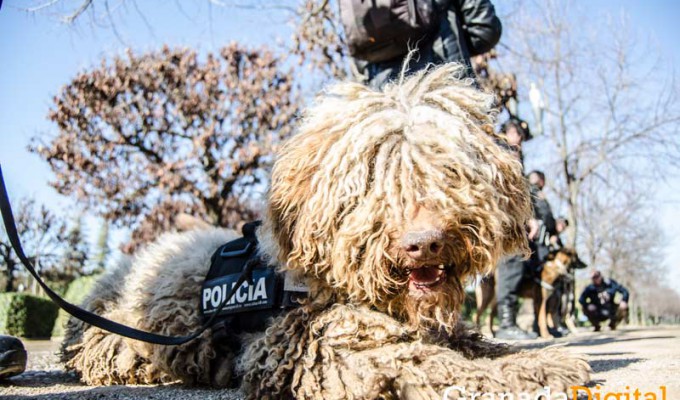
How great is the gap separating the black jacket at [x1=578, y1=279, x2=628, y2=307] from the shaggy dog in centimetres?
1522

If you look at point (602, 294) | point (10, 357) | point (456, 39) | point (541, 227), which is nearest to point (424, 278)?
point (456, 39)

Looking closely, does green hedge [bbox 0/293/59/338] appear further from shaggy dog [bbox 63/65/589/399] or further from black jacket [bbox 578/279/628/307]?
black jacket [bbox 578/279/628/307]

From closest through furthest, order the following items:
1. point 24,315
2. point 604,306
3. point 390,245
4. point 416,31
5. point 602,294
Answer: point 390,245 → point 416,31 → point 24,315 → point 604,306 → point 602,294

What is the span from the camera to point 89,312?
117 inches

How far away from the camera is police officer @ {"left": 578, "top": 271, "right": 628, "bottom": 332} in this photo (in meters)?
16.2

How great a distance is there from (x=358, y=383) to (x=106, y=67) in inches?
755

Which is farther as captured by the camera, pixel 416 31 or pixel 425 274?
pixel 416 31

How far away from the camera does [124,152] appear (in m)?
18.9

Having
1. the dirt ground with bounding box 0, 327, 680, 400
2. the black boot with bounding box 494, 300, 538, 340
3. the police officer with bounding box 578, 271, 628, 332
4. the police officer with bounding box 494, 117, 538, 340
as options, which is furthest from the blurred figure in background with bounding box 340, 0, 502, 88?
the police officer with bounding box 578, 271, 628, 332

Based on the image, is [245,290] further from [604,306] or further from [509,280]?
[604,306]

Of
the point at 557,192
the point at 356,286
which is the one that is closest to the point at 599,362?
the point at 356,286

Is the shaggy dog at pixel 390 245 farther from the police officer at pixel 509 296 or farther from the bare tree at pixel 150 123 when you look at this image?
the bare tree at pixel 150 123

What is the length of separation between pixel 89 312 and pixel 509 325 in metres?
6.67

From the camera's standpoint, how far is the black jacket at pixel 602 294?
16359 millimetres
